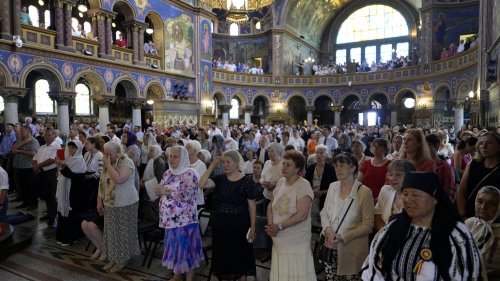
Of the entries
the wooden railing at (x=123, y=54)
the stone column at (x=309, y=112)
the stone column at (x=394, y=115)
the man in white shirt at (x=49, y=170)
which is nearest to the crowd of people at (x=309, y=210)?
the man in white shirt at (x=49, y=170)

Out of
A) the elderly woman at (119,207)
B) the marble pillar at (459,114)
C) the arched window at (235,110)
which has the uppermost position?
the arched window at (235,110)

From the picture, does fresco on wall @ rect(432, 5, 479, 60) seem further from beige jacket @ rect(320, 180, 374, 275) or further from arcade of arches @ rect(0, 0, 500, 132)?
beige jacket @ rect(320, 180, 374, 275)

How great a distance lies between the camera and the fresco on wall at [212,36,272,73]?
31.3 meters

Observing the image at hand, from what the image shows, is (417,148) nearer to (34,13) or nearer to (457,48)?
(34,13)

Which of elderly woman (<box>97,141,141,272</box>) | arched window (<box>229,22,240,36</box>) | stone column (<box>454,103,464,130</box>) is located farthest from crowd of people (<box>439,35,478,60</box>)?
elderly woman (<box>97,141,141,272</box>)

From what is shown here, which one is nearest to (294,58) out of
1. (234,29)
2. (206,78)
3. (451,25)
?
(234,29)

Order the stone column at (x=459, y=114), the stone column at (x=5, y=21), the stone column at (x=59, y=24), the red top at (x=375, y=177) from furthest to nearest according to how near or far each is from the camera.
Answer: the stone column at (x=459, y=114)
the stone column at (x=59, y=24)
the stone column at (x=5, y=21)
the red top at (x=375, y=177)

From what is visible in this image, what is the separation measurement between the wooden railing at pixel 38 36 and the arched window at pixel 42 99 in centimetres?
369

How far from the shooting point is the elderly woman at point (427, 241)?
2031 mm

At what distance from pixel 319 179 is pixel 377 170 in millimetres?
1005

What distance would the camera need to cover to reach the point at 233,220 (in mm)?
3947

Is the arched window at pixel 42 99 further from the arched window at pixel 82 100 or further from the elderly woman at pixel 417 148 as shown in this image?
the elderly woman at pixel 417 148

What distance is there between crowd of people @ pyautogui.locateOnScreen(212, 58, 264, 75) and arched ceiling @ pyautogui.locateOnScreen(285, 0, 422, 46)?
4.65 meters

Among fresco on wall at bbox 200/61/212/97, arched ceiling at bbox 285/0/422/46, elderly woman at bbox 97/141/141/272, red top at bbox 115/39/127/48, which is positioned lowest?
elderly woman at bbox 97/141/141/272
